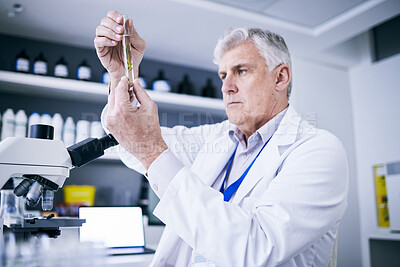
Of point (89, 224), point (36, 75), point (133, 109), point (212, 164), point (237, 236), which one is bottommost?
point (89, 224)

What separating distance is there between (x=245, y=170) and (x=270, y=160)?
141 millimetres

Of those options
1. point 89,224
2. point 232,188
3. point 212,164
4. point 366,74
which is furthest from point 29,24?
point 366,74

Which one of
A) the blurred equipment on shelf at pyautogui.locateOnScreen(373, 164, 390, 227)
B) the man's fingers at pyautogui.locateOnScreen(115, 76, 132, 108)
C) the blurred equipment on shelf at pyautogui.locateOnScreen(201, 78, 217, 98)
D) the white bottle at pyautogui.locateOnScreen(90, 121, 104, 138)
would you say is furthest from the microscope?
the blurred equipment on shelf at pyautogui.locateOnScreen(373, 164, 390, 227)

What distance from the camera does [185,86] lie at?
9.73ft

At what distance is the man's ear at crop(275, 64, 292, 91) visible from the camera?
4.28 ft

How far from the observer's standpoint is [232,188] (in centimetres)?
110

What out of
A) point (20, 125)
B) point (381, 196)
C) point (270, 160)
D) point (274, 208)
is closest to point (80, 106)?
point (20, 125)

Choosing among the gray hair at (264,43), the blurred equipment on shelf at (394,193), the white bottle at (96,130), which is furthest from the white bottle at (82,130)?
the blurred equipment on shelf at (394,193)

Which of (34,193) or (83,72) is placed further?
(83,72)

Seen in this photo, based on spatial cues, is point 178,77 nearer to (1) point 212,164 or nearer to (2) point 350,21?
(2) point 350,21

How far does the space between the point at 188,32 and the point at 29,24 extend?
107 cm

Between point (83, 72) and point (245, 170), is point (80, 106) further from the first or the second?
point (245, 170)

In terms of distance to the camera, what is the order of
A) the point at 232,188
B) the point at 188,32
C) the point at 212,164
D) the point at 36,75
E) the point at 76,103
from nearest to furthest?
the point at 232,188 < the point at 212,164 < the point at 36,75 < the point at 188,32 < the point at 76,103

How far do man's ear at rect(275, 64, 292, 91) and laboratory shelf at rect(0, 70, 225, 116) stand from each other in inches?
52.3
